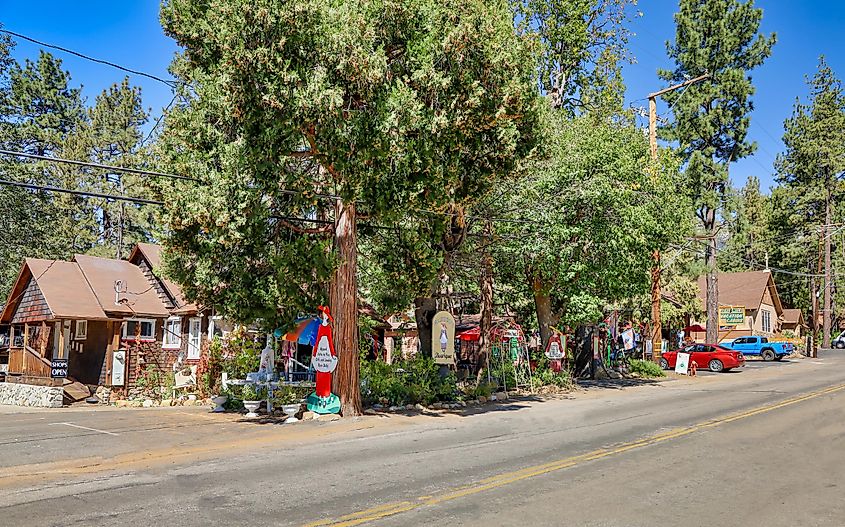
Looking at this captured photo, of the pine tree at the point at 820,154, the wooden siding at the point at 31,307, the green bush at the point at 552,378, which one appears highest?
the pine tree at the point at 820,154

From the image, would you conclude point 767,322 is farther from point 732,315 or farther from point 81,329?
point 81,329

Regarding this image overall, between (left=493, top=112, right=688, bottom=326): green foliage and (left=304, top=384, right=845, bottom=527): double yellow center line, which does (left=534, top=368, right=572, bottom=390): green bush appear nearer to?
(left=493, top=112, right=688, bottom=326): green foliage

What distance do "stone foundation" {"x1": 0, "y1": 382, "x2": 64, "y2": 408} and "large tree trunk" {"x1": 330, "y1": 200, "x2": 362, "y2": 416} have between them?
37.9 ft

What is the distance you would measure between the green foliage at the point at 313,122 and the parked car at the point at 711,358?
24111 millimetres

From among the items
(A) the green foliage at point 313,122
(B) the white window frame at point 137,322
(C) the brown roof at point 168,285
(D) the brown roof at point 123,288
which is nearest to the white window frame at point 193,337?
(C) the brown roof at point 168,285

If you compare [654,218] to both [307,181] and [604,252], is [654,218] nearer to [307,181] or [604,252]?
[604,252]

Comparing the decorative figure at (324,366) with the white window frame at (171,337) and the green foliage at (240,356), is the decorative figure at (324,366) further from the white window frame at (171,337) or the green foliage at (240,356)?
the white window frame at (171,337)

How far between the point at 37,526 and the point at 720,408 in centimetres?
1675

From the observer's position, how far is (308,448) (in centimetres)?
1292

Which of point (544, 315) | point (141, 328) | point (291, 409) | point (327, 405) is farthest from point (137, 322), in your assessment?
point (544, 315)

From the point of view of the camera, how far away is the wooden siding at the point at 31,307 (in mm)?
26336

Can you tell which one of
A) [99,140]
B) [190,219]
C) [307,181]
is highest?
[99,140]

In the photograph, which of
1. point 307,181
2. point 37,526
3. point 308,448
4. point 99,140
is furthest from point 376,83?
point 99,140

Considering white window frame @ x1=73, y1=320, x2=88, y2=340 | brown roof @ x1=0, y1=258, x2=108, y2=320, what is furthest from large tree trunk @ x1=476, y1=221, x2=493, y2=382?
white window frame @ x1=73, y1=320, x2=88, y2=340
